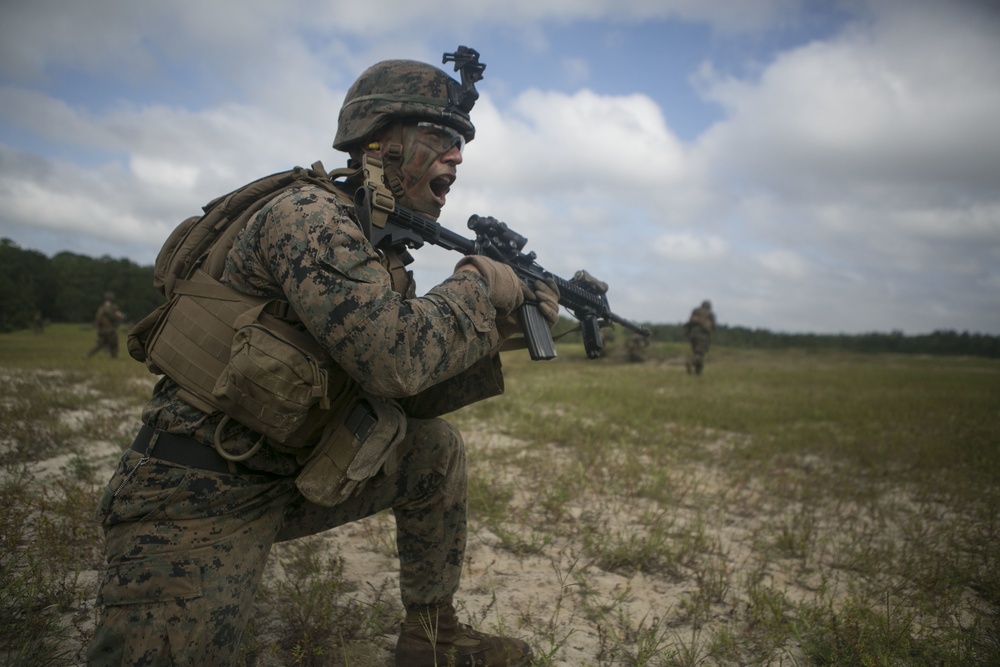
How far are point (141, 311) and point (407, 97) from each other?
4314cm

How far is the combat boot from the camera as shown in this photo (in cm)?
238

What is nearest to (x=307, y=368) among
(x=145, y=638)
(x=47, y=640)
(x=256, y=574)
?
(x=256, y=574)

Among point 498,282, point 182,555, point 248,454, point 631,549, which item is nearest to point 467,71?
point 498,282

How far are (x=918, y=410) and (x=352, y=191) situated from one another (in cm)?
1193

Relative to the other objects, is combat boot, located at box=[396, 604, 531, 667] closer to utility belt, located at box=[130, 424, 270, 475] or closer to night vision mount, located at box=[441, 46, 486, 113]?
utility belt, located at box=[130, 424, 270, 475]

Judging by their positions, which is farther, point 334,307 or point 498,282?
point 498,282

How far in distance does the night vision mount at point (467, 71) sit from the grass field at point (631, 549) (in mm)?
2311

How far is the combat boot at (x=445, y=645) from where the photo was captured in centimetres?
238

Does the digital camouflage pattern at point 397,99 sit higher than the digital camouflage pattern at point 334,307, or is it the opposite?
the digital camouflage pattern at point 397,99

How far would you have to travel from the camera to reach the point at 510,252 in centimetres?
292

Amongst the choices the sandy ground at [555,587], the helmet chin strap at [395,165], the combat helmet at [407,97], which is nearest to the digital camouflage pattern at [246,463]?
the helmet chin strap at [395,165]

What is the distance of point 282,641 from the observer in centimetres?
251

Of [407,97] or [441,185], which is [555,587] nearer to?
[441,185]

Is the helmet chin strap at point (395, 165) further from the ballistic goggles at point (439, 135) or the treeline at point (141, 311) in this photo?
the treeline at point (141, 311)
